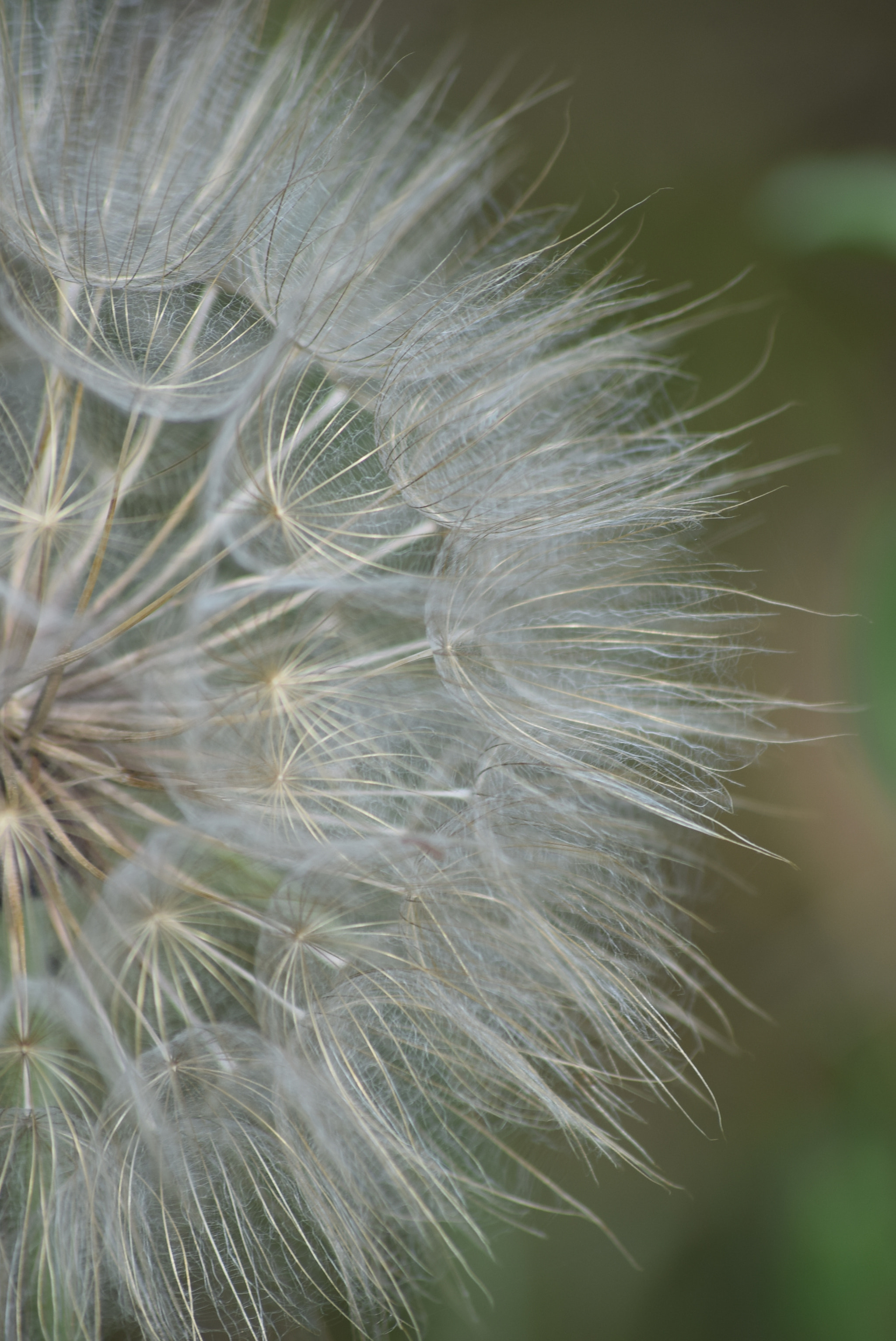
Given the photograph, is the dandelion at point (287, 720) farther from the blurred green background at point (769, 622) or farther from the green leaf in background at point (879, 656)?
the blurred green background at point (769, 622)

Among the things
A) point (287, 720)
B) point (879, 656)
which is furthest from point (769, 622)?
point (287, 720)

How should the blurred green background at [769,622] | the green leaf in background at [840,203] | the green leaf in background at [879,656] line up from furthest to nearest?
the blurred green background at [769,622] < the green leaf in background at [879,656] < the green leaf in background at [840,203]

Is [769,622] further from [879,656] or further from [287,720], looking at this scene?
[287,720]

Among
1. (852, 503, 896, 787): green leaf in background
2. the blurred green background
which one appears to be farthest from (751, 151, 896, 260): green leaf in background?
(852, 503, 896, 787): green leaf in background

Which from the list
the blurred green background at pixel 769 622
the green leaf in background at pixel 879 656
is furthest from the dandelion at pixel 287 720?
the blurred green background at pixel 769 622

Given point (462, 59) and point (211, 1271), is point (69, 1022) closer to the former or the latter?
point (211, 1271)
